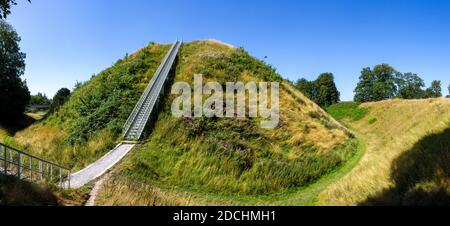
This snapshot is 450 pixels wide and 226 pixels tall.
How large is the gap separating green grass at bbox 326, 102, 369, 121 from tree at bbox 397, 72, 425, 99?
3318 cm

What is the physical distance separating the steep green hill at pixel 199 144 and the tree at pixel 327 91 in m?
55.7

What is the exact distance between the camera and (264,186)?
16.0 meters

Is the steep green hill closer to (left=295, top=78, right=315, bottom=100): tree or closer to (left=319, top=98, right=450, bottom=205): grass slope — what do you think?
(left=319, top=98, right=450, bottom=205): grass slope

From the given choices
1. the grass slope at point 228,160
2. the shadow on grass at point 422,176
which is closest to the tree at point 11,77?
the grass slope at point 228,160

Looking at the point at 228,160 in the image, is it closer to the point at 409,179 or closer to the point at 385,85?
the point at 409,179

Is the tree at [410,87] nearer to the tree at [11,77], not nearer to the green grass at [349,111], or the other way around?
the green grass at [349,111]

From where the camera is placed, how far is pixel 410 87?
8119 centimetres

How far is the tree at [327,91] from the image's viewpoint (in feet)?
270

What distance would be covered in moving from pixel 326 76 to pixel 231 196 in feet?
253

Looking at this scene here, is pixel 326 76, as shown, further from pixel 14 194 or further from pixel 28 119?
pixel 14 194

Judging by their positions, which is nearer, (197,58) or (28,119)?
(197,58)

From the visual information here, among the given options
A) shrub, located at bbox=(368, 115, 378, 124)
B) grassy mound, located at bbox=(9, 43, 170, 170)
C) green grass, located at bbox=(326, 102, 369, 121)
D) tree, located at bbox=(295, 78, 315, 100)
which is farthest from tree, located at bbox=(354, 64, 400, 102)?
grassy mound, located at bbox=(9, 43, 170, 170)

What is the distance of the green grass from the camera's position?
44.3m
